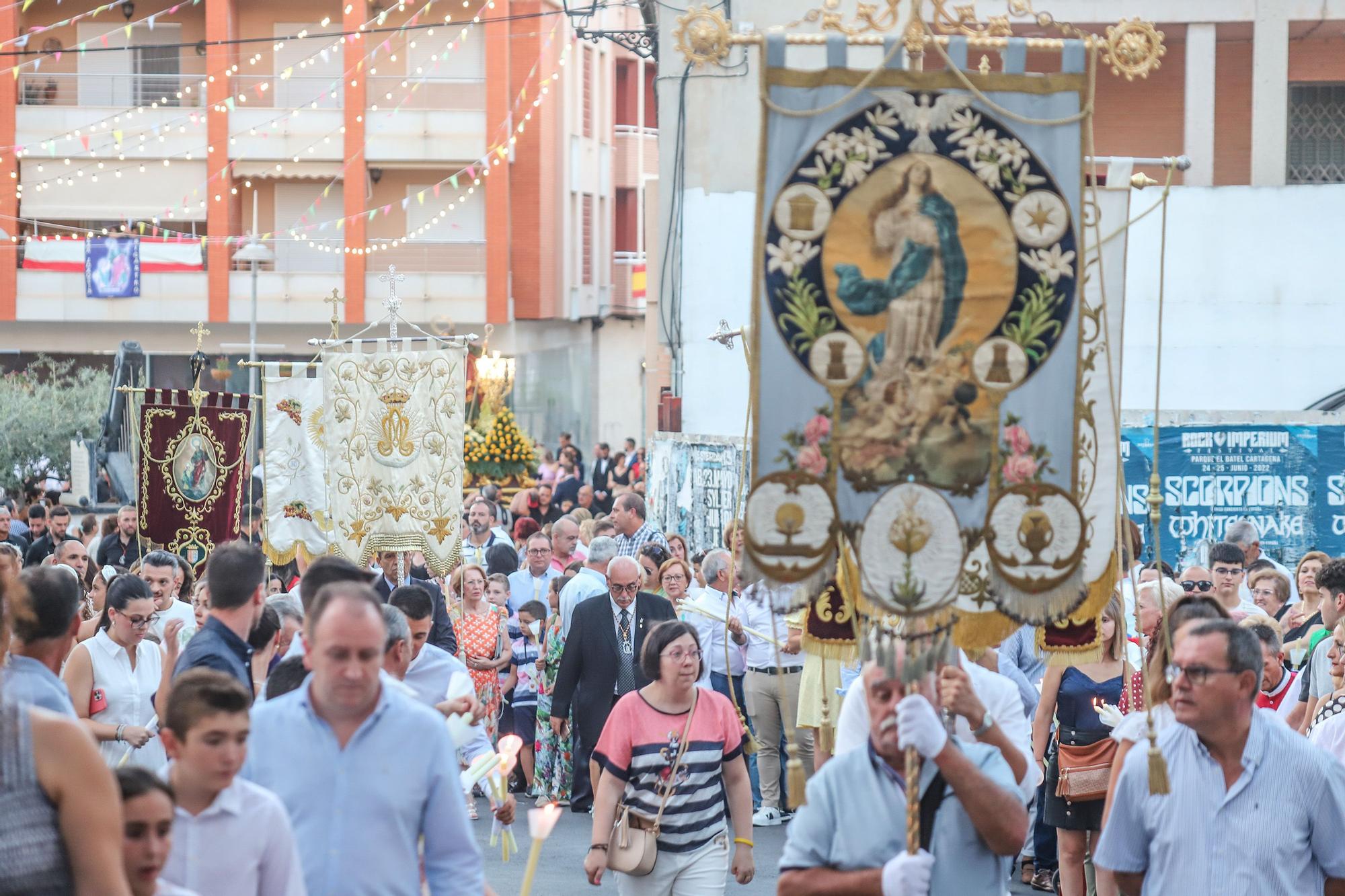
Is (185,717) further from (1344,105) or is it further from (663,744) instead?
(1344,105)

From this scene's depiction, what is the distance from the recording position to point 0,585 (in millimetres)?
3707

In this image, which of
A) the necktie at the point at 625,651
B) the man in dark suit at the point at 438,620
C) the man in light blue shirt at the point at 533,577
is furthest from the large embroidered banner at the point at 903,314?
the man in light blue shirt at the point at 533,577

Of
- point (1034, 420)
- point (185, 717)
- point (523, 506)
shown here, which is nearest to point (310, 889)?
point (185, 717)

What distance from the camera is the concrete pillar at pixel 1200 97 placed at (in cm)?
2077

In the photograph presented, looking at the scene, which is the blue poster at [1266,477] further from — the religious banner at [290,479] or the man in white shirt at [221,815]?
the man in white shirt at [221,815]

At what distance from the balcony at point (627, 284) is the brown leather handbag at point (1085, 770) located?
34.9 meters

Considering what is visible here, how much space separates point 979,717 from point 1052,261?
55.0 inches

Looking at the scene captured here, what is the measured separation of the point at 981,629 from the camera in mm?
5355

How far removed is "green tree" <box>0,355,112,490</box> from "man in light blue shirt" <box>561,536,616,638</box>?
14535 millimetres

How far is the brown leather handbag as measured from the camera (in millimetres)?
8203

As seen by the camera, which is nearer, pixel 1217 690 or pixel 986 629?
pixel 1217 690

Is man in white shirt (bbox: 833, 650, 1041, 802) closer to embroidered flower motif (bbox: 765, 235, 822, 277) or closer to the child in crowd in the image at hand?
embroidered flower motif (bbox: 765, 235, 822, 277)

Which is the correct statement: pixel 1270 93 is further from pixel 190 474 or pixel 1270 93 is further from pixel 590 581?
pixel 190 474

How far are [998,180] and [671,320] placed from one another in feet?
66.4
